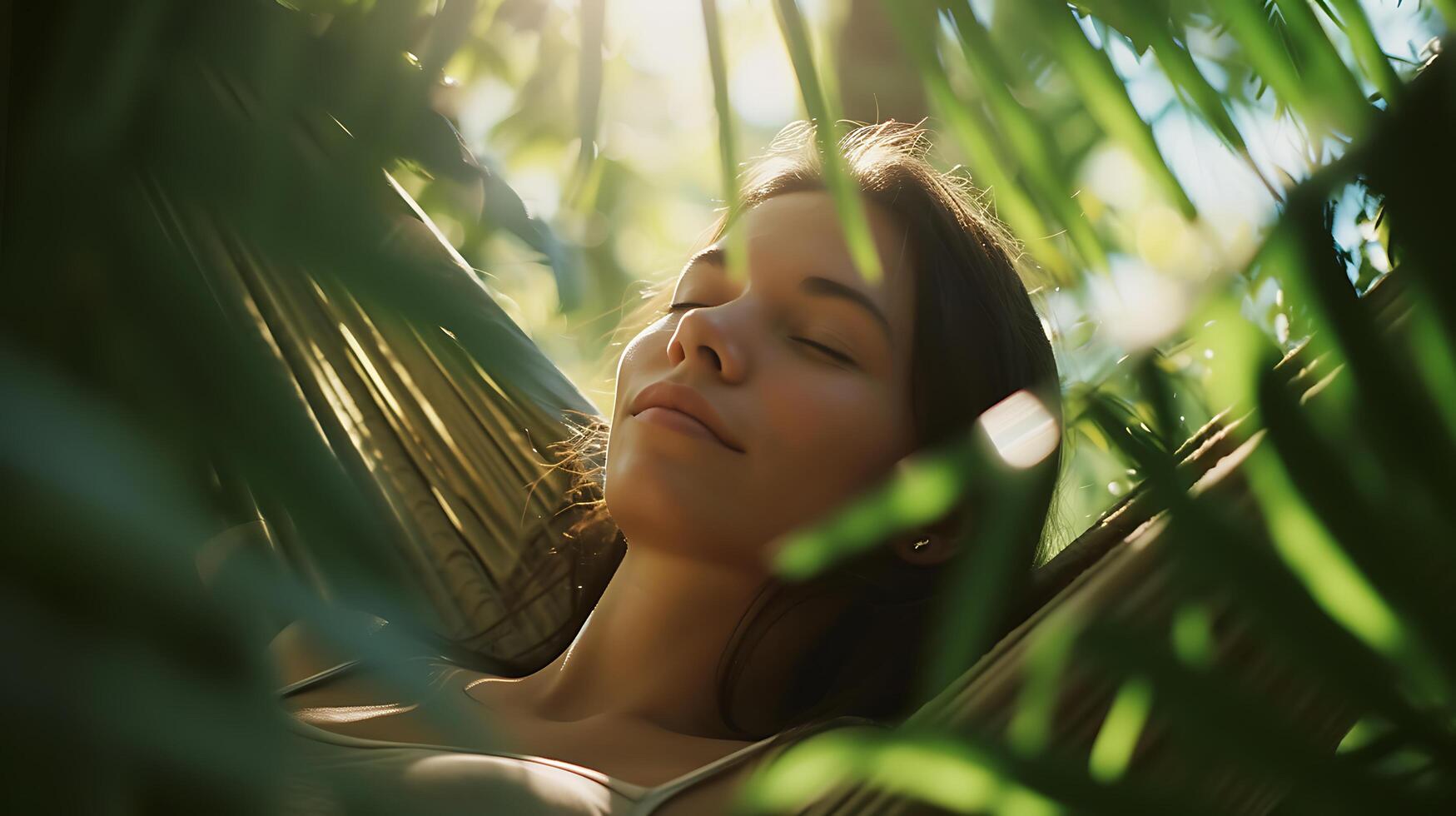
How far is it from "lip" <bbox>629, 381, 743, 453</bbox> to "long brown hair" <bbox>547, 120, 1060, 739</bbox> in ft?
0.43

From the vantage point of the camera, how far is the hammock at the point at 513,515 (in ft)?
0.88

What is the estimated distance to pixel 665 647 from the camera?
0.89 metres

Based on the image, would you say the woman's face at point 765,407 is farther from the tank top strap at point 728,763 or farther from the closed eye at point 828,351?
the tank top strap at point 728,763

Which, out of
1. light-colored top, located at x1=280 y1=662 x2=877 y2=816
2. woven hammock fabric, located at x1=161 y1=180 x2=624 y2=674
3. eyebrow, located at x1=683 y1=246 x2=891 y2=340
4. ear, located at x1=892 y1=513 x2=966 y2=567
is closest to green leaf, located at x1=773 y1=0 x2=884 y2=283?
light-colored top, located at x1=280 y1=662 x2=877 y2=816

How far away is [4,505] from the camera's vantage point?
0.47 ft

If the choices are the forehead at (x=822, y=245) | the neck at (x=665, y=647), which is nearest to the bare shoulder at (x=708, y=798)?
the neck at (x=665, y=647)

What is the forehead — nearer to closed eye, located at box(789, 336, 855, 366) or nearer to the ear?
closed eye, located at box(789, 336, 855, 366)

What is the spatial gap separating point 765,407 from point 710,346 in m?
0.06

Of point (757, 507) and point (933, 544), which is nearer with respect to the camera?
point (757, 507)

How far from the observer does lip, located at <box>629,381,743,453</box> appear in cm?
82

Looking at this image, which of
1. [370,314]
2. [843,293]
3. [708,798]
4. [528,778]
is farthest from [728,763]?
[370,314]

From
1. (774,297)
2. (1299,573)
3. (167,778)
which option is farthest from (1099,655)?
(774,297)

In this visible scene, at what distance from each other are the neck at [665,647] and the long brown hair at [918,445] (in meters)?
0.02

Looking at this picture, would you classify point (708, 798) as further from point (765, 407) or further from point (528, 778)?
point (765, 407)
